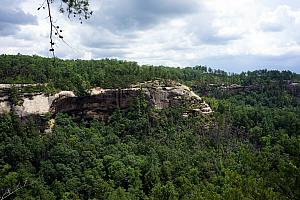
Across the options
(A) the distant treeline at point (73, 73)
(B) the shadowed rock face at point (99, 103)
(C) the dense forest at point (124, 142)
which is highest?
(A) the distant treeline at point (73, 73)

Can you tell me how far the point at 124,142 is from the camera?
207 ft

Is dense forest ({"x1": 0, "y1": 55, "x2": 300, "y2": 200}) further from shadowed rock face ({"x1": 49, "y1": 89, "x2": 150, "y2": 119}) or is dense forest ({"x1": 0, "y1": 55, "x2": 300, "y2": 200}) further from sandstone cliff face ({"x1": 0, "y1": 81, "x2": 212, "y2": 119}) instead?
sandstone cliff face ({"x1": 0, "y1": 81, "x2": 212, "y2": 119})

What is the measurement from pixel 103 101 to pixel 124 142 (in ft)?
31.9

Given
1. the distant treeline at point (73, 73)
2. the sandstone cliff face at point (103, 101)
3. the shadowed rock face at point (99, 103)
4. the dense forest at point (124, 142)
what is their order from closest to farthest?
1. the dense forest at point (124, 142)
2. the sandstone cliff face at point (103, 101)
3. the distant treeline at point (73, 73)
4. the shadowed rock face at point (99, 103)

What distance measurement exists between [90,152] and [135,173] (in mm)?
6545

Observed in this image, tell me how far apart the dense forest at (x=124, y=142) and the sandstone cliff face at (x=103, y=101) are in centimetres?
144

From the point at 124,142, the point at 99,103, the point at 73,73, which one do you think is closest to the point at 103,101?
the point at 99,103

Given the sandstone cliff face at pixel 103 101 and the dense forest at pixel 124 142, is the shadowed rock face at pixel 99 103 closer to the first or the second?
the sandstone cliff face at pixel 103 101

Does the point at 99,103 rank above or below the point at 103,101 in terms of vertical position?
below

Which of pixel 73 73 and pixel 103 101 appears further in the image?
pixel 73 73

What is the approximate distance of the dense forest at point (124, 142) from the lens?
4466cm

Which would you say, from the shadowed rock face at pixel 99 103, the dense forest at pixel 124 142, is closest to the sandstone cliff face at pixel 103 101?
the shadowed rock face at pixel 99 103

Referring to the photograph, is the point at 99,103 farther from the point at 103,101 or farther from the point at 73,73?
the point at 73,73

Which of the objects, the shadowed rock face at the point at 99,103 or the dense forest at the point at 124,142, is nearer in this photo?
the dense forest at the point at 124,142
